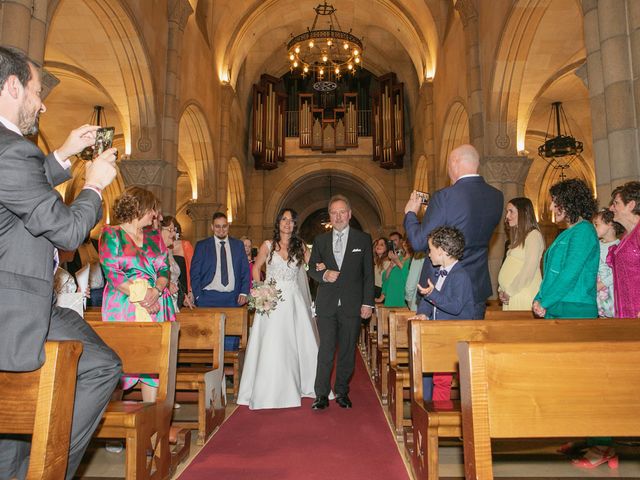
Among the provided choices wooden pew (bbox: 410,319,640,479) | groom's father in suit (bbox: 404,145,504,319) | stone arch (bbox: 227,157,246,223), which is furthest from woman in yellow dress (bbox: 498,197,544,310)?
stone arch (bbox: 227,157,246,223)

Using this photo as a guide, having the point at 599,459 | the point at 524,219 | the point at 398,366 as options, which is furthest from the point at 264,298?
the point at 599,459

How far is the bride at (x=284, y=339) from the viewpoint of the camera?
14.6 feet

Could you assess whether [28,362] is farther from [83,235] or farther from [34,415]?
[83,235]

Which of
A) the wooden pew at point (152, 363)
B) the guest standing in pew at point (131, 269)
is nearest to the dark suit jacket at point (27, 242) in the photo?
the wooden pew at point (152, 363)

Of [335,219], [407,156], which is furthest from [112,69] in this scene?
[407,156]

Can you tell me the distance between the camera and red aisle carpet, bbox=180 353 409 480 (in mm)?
2863

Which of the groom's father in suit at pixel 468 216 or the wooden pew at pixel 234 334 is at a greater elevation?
A: the groom's father in suit at pixel 468 216

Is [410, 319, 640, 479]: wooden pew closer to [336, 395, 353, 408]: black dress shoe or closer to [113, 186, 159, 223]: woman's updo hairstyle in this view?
[336, 395, 353, 408]: black dress shoe

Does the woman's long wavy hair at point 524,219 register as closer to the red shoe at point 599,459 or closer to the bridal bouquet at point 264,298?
the red shoe at point 599,459

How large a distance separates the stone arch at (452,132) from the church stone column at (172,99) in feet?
19.6

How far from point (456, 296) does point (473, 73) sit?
7341mm

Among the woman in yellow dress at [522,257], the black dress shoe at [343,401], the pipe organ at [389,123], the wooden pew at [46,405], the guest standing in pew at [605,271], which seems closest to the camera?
the wooden pew at [46,405]

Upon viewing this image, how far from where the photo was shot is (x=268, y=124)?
16.9m

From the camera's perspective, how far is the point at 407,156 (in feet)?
58.6
